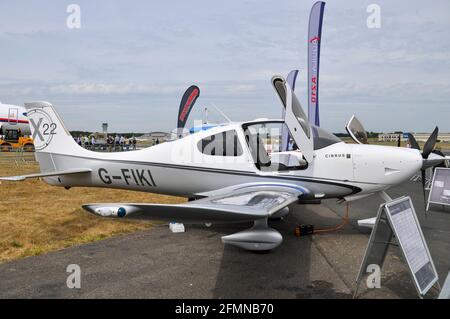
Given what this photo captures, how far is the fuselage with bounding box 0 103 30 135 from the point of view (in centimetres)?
3594

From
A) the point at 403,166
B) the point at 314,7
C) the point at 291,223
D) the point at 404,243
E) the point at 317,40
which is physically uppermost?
the point at 314,7

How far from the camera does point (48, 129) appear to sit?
716 centimetres

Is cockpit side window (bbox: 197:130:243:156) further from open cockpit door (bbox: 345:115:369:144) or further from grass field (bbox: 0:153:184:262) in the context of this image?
open cockpit door (bbox: 345:115:369:144)

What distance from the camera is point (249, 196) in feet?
16.4

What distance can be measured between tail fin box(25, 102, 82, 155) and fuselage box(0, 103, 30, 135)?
3455 centimetres

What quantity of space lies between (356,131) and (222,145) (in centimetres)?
306

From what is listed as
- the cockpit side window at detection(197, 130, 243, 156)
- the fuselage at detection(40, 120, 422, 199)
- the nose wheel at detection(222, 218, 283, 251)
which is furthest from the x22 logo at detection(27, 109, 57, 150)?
the nose wheel at detection(222, 218, 283, 251)

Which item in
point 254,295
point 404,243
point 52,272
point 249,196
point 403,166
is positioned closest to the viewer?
point 404,243

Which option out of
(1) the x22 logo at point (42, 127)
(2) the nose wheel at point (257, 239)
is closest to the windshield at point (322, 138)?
(2) the nose wheel at point (257, 239)

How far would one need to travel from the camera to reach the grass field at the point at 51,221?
18.9 feet

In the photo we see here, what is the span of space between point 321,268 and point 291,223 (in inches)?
103

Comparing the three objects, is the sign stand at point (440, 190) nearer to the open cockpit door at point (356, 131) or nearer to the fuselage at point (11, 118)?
the open cockpit door at point (356, 131)

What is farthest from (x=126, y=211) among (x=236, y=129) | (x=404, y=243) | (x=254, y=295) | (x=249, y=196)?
(x=236, y=129)

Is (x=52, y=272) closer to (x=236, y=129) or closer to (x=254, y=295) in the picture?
(x=254, y=295)
